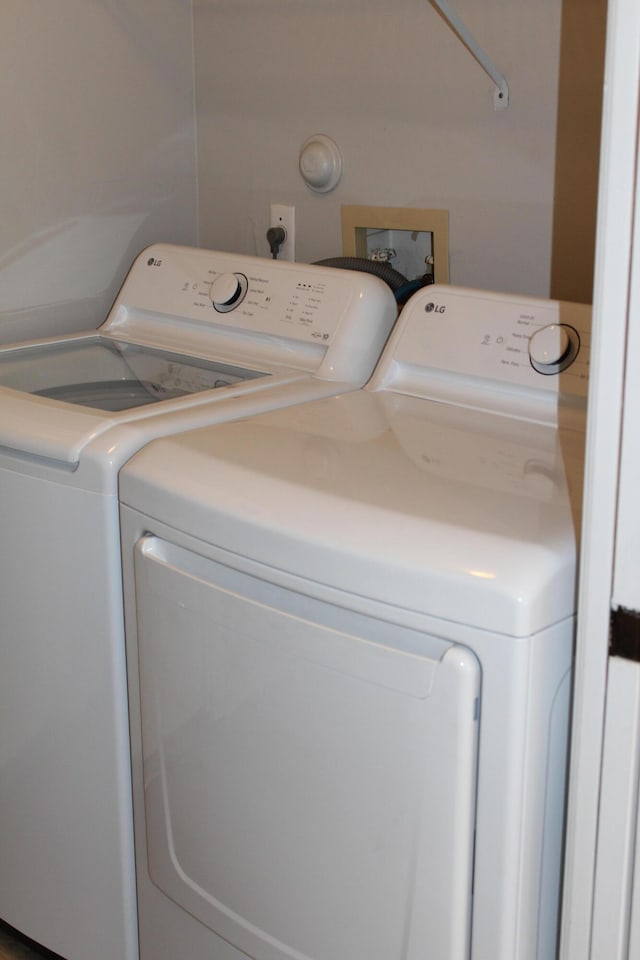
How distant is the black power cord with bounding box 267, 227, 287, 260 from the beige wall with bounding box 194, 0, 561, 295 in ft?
0.12

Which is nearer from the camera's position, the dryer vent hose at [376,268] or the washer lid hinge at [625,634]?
the washer lid hinge at [625,634]

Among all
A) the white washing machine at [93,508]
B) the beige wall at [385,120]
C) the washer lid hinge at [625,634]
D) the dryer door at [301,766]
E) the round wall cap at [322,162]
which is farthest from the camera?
the round wall cap at [322,162]

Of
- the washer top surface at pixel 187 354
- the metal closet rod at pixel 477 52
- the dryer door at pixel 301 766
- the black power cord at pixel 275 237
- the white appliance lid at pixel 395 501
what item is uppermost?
the metal closet rod at pixel 477 52

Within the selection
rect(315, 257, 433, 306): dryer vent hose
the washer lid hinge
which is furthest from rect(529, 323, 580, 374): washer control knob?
the washer lid hinge

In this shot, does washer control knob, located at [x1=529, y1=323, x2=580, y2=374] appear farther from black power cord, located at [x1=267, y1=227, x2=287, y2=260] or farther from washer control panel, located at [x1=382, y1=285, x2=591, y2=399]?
black power cord, located at [x1=267, y1=227, x2=287, y2=260]

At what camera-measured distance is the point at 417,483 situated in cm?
130

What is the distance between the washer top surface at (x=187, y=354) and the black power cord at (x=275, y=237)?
22cm

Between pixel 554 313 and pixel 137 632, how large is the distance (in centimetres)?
76

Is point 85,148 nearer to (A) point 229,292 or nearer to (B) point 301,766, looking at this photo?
(A) point 229,292

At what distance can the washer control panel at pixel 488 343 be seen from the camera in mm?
1559

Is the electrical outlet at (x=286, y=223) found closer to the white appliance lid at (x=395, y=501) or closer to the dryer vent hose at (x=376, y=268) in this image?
the dryer vent hose at (x=376, y=268)

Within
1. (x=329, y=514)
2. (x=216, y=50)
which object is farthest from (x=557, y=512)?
(x=216, y=50)

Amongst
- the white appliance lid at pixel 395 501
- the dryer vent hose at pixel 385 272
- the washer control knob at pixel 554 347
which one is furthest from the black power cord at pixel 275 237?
the washer control knob at pixel 554 347

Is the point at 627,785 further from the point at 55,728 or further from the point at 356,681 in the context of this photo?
the point at 55,728
